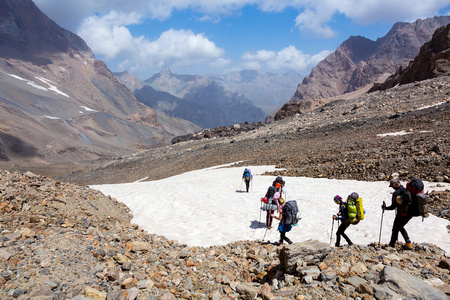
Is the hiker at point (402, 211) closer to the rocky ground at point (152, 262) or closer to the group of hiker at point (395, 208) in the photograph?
the group of hiker at point (395, 208)

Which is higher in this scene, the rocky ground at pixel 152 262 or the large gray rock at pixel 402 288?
the large gray rock at pixel 402 288

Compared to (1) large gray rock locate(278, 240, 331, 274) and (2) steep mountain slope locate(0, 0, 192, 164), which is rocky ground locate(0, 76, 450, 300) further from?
(2) steep mountain slope locate(0, 0, 192, 164)

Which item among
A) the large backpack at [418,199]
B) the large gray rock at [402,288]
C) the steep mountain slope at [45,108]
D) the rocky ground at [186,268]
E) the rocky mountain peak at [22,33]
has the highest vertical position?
the rocky mountain peak at [22,33]

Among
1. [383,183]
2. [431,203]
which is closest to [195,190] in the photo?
[383,183]

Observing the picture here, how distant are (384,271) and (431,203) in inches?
296

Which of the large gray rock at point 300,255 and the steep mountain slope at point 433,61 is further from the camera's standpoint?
the steep mountain slope at point 433,61

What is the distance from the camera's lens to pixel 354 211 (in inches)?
307

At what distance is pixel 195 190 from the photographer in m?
17.2

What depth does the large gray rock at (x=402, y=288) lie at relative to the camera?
4.49 meters

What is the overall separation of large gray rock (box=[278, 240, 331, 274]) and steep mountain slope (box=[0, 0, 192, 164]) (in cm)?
9533

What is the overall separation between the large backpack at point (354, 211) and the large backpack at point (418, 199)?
3.83 ft

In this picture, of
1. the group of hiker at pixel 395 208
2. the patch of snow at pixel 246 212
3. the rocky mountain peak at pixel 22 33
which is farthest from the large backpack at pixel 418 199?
the rocky mountain peak at pixel 22 33

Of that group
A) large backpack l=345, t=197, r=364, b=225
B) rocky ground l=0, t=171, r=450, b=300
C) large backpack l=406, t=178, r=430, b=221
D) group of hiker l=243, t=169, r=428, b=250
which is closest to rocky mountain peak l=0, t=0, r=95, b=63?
rocky ground l=0, t=171, r=450, b=300

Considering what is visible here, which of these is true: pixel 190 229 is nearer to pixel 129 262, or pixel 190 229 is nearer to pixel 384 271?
pixel 129 262
